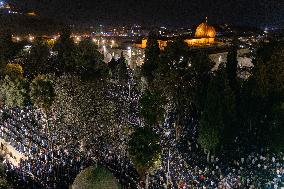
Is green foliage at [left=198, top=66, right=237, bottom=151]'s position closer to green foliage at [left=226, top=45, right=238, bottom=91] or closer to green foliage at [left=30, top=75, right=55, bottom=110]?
green foliage at [left=226, top=45, right=238, bottom=91]

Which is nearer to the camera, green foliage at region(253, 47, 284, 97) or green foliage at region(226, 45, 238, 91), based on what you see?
green foliage at region(253, 47, 284, 97)

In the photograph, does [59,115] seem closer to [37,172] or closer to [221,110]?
[37,172]

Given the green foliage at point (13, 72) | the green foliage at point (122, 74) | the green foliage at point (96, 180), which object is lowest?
the green foliage at point (122, 74)

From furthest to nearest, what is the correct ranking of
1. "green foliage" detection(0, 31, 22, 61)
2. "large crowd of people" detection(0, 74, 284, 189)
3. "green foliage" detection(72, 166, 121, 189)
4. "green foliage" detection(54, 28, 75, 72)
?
"green foliage" detection(0, 31, 22, 61) → "green foliage" detection(54, 28, 75, 72) → "large crowd of people" detection(0, 74, 284, 189) → "green foliage" detection(72, 166, 121, 189)

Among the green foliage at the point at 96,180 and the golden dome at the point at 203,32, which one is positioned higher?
the golden dome at the point at 203,32

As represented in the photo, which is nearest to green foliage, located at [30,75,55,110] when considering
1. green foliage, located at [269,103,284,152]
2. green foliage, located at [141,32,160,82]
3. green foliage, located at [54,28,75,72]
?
green foliage, located at [141,32,160,82]

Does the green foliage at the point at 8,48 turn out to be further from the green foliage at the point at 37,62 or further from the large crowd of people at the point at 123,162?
the large crowd of people at the point at 123,162

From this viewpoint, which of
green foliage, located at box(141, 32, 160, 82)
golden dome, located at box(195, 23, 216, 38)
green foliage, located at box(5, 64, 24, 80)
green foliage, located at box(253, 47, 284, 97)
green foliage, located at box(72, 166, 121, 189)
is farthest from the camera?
golden dome, located at box(195, 23, 216, 38)

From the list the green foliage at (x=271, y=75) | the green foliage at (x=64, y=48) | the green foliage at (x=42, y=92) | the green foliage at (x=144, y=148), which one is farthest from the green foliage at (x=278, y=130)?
the green foliage at (x=64, y=48)
